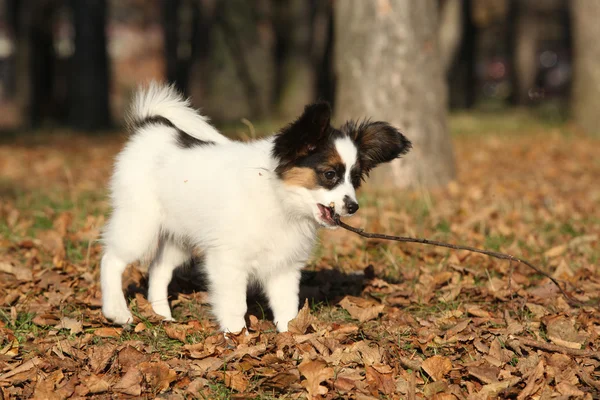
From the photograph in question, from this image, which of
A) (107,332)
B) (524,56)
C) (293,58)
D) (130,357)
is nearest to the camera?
(130,357)

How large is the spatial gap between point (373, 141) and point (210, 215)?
1.12 m

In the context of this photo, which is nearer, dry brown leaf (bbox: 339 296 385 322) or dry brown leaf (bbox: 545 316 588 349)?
dry brown leaf (bbox: 545 316 588 349)

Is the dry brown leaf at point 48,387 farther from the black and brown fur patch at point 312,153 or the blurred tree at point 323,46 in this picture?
the blurred tree at point 323,46

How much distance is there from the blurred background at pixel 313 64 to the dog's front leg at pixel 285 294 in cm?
361

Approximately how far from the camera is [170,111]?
551cm

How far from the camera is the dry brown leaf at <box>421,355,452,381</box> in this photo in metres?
4.18

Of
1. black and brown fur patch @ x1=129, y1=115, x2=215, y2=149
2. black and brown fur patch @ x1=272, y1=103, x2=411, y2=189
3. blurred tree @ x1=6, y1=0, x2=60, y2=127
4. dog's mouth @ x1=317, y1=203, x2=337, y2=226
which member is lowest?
blurred tree @ x1=6, y1=0, x2=60, y2=127

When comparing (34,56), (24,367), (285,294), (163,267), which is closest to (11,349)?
(24,367)

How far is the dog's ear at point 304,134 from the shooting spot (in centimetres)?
427

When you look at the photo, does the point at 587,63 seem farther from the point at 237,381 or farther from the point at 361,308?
the point at 237,381

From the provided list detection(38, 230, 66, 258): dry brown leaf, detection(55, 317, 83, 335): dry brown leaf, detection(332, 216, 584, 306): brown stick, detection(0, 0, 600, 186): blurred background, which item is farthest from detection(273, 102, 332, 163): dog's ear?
detection(0, 0, 600, 186): blurred background

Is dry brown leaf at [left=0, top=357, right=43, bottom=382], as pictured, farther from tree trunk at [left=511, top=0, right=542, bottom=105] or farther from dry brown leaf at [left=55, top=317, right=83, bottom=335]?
tree trunk at [left=511, top=0, right=542, bottom=105]

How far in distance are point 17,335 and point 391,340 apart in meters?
2.31

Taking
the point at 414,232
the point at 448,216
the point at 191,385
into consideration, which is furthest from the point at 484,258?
the point at 191,385
